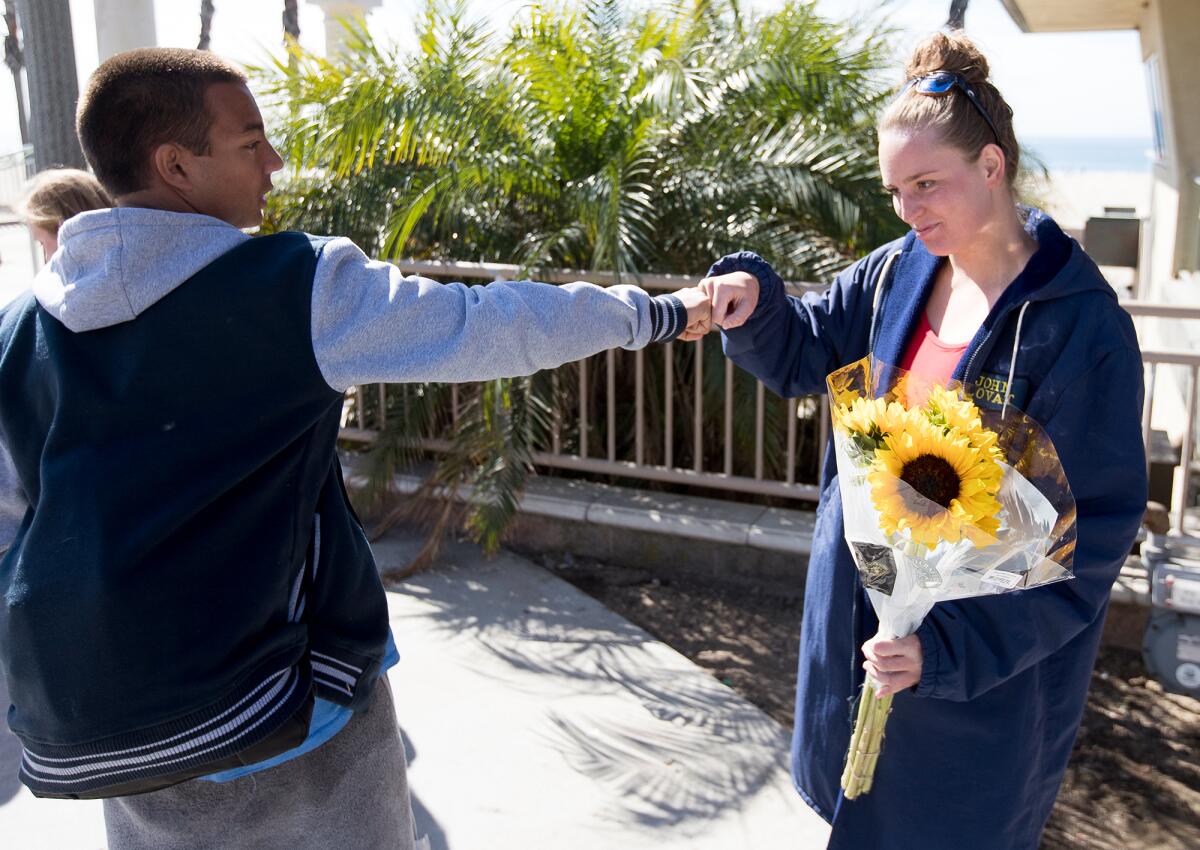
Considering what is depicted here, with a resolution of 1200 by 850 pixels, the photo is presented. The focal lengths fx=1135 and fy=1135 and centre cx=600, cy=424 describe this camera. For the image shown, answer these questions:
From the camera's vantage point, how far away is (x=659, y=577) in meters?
5.07

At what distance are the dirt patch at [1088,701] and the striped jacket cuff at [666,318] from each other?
210cm

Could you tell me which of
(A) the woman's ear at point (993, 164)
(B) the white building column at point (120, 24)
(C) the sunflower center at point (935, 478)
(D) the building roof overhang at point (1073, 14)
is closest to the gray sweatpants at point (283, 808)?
(C) the sunflower center at point (935, 478)

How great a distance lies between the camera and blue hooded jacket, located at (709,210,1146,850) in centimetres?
187

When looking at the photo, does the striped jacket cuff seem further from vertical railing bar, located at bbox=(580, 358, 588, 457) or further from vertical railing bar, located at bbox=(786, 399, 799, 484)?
vertical railing bar, located at bbox=(580, 358, 588, 457)

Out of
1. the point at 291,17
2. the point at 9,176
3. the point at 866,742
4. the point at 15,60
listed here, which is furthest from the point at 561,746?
the point at 15,60

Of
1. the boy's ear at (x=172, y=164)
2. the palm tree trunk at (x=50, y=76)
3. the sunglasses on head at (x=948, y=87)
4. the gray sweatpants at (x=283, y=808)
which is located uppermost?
the palm tree trunk at (x=50, y=76)

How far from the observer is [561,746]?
360cm

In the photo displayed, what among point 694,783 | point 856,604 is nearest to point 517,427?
point 694,783

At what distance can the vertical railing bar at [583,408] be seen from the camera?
17.0 ft

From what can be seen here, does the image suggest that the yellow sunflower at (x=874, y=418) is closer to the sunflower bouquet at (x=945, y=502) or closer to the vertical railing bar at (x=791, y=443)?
the sunflower bouquet at (x=945, y=502)

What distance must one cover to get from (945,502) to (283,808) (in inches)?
45.1

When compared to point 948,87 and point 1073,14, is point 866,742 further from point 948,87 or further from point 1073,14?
point 1073,14

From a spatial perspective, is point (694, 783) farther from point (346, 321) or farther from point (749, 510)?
point (346, 321)

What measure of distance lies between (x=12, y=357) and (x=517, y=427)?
3.39 meters
